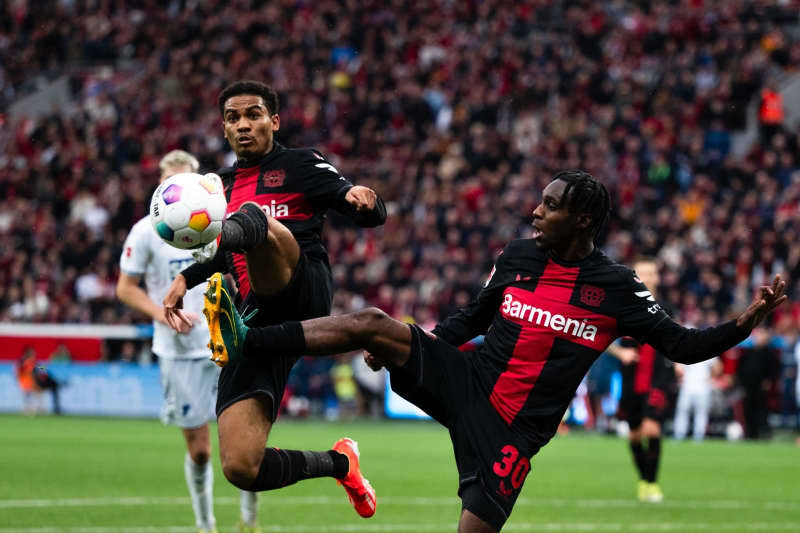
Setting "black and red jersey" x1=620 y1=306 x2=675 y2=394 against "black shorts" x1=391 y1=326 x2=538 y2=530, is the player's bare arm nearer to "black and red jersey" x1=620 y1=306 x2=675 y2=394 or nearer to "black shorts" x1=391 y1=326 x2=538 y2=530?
"black shorts" x1=391 y1=326 x2=538 y2=530

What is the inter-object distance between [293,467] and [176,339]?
2796 mm

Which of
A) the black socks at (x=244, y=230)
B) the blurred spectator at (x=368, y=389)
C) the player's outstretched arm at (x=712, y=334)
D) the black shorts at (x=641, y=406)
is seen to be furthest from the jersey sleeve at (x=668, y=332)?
the blurred spectator at (x=368, y=389)

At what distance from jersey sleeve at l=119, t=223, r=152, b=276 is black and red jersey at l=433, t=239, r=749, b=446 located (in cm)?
359

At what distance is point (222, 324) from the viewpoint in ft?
20.2

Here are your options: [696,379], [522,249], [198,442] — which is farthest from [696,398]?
[522,249]

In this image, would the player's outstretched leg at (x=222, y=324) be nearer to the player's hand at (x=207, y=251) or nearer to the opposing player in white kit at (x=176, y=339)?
the player's hand at (x=207, y=251)

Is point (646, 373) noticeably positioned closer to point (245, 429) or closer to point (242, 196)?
point (242, 196)

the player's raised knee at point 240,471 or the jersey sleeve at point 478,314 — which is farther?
the jersey sleeve at point 478,314

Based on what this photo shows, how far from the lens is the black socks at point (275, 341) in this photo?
20.5 feet

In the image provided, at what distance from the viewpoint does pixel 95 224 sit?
29.5 metres

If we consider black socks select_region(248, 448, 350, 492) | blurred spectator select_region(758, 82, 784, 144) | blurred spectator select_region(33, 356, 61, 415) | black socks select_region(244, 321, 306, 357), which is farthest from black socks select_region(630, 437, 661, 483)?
blurred spectator select_region(758, 82, 784, 144)

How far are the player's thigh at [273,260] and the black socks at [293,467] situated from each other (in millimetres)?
891

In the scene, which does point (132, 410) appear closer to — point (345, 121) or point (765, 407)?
point (345, 121)

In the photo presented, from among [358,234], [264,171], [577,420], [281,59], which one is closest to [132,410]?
[358,234]
